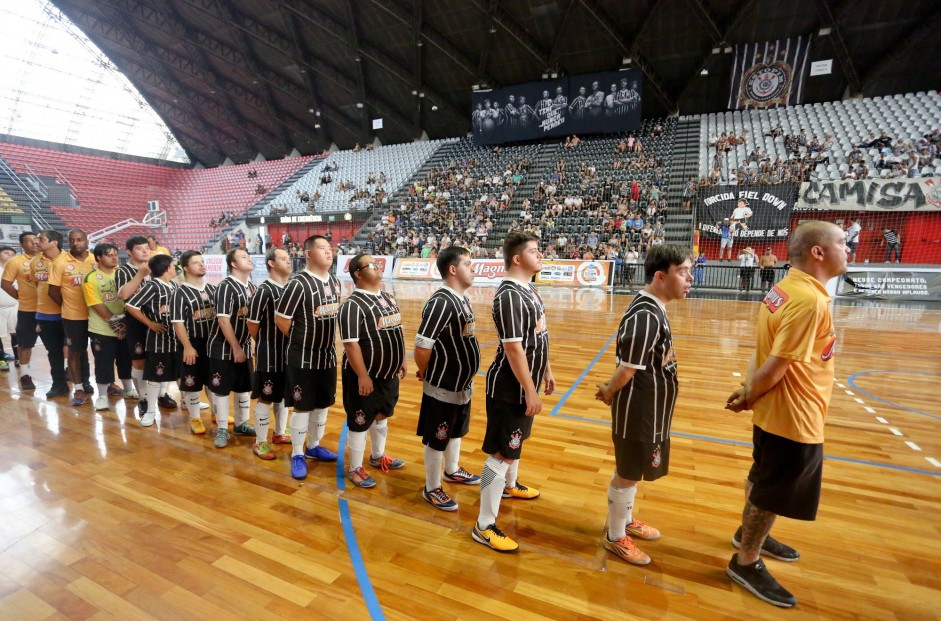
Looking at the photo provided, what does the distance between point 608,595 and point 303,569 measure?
163cm

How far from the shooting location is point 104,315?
4.77 meters

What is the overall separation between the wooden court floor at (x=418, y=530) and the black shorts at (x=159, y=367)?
0.50m

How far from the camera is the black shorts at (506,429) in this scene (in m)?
2.62

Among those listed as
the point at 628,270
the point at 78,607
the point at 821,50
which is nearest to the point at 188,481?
the point at 78,607

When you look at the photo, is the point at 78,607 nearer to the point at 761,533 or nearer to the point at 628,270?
the point at 761,533

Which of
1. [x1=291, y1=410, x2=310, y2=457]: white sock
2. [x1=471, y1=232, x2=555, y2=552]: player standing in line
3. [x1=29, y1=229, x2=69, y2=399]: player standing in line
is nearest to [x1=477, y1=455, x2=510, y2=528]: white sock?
[x1=471, y1=232, x2=555, y2=552]: player standing in line

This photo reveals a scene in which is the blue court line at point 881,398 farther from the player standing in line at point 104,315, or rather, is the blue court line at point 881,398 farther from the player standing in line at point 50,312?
the player standing in line at point 50,312

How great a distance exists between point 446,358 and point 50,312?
205 inches

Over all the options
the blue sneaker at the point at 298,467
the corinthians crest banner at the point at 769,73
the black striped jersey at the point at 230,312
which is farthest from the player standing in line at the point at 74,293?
the corinthians crest banner at the point at 769,73

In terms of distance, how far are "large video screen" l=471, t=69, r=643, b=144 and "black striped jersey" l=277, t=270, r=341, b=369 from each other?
24619 mm

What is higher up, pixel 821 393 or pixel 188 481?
pixel 821 393

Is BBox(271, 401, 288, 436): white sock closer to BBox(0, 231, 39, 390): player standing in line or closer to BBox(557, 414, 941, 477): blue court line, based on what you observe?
BBox(557, 414, 941, 477): blue court line

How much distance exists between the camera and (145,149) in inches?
1570

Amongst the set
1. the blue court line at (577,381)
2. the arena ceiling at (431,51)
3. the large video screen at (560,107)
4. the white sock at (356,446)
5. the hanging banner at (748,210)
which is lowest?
the blue court line at (577,381)
